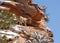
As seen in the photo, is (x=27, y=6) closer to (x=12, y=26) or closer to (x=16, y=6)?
(x=16, y=6)

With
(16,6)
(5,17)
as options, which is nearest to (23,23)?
(16,6)

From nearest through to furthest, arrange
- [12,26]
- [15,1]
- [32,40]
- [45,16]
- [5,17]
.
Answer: [5,17], [12,26], [32,40], [15,1], [45,16]

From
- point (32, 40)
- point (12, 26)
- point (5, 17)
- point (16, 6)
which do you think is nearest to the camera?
point (5, 17)

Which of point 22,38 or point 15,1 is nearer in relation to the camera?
point 22,38

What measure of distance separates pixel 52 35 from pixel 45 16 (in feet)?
13.5

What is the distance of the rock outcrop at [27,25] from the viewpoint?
90.3 ft

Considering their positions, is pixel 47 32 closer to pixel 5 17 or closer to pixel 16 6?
pixel 16 6

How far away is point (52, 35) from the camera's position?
34.4 m

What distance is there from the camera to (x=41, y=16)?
34.9 metres

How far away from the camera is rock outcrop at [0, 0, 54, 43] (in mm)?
27531

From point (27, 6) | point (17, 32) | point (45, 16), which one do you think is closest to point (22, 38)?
point (17, 32)

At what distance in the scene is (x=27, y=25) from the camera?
106 ft

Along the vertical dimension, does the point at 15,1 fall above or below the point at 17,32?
above

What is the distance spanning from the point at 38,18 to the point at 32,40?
226 inches
